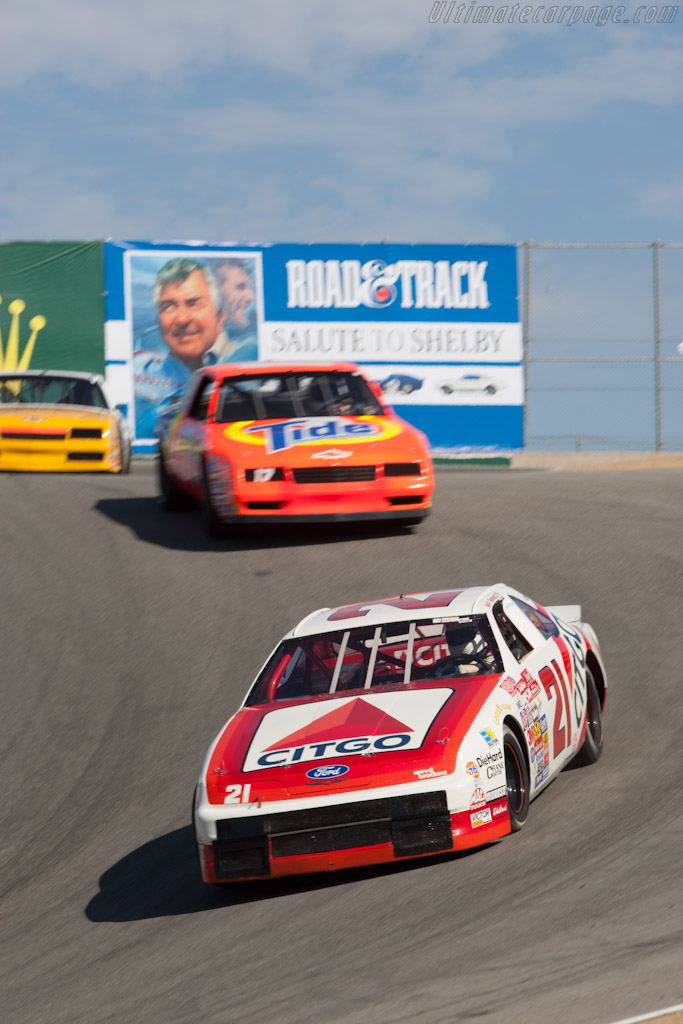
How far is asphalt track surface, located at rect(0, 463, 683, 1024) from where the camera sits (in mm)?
4824

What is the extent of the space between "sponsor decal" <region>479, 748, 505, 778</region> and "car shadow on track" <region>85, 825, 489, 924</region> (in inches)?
13.6

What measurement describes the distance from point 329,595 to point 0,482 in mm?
6723

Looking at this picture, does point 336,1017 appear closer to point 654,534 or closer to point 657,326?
point 654,534

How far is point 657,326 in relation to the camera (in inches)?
1014

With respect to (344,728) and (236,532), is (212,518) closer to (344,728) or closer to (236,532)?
(236,532)

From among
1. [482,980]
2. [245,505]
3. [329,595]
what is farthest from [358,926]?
[245,505]

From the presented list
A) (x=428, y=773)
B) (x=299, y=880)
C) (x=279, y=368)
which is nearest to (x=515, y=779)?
(x=428, y=773)

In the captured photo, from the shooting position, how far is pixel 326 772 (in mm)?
6242

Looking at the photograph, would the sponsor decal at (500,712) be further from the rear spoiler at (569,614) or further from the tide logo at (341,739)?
the rear spoiler at (569,614)

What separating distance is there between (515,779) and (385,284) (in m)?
20.2

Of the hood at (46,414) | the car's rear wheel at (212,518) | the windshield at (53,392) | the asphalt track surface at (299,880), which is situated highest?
the windshield at (53,392)

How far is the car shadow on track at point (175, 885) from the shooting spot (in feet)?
20.9

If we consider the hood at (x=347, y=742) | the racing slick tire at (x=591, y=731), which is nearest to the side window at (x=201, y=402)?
the racing slick tire at (x=591, y=731)

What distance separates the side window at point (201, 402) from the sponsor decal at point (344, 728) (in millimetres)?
7901
